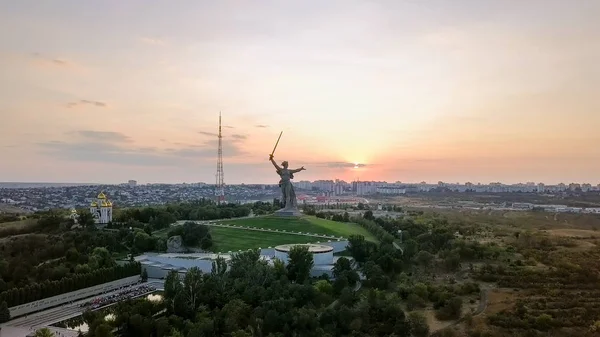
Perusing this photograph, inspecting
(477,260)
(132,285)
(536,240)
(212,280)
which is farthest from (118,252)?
(536,240)

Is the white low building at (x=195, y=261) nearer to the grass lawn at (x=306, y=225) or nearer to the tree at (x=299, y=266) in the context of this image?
A: the tree at (x=299, y=266)

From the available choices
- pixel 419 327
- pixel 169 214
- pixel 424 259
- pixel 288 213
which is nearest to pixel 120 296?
pixel 419 327

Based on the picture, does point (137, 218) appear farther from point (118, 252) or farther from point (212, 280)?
point (212, 280)

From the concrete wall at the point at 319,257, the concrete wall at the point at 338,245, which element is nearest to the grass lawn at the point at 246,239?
the concrete wall at the point at 338,245

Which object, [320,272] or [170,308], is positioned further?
[320,272]

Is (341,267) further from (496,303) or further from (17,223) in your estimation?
(17,223)
